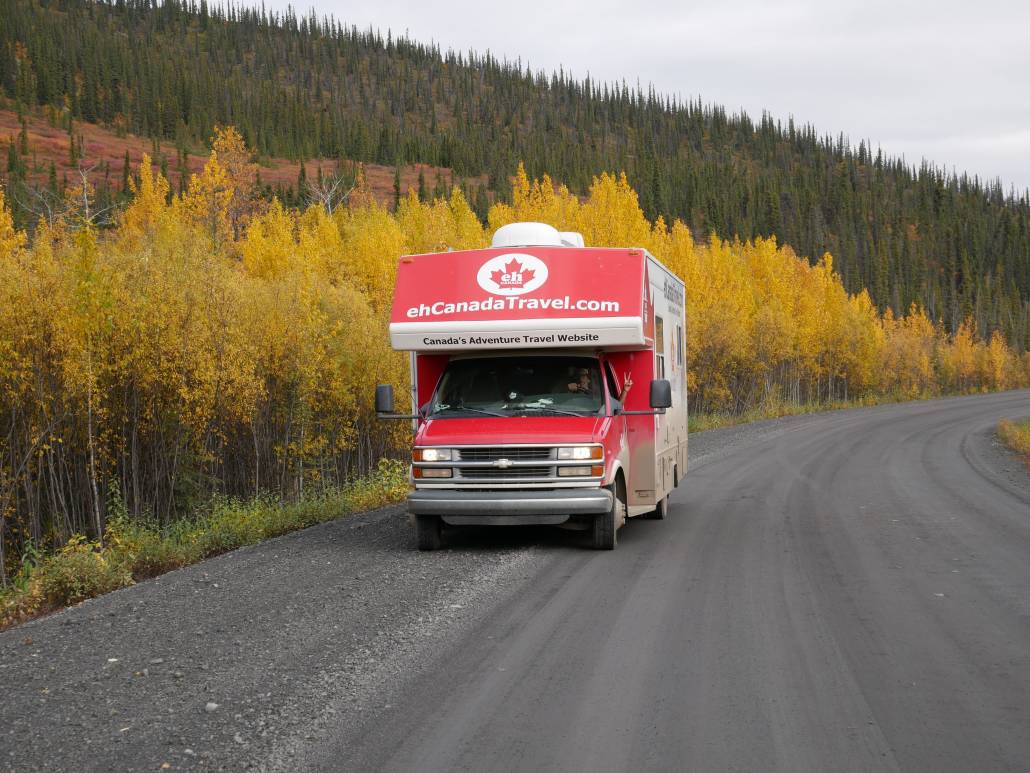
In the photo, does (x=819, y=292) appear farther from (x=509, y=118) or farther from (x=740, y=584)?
(x=509, y=118)

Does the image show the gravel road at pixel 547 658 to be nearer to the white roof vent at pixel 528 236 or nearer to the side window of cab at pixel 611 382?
the side window of cab at pixel 611 382

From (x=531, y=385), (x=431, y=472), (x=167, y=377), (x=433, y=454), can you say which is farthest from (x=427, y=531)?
(x=167, y=377)

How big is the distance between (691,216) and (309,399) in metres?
120

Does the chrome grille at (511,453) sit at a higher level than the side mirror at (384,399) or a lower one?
lower

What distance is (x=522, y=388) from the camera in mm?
10438

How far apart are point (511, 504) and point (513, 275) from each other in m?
2.62

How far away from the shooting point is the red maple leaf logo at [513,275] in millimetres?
10328

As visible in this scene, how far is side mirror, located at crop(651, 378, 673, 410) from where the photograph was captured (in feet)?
32.4

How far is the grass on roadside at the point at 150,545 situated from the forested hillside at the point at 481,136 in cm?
8395

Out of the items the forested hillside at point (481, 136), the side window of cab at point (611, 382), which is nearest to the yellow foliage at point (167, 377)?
the side window of cab at point (611, 382)

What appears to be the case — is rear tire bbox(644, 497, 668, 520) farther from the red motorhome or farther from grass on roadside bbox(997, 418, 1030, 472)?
grass on roadside bbox(997, 418, 1030, 472)

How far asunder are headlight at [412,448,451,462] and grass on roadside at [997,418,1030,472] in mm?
15677

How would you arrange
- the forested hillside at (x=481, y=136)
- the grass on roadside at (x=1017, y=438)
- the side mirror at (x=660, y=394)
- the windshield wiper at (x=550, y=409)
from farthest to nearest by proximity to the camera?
the forested hillside at (x=481, y=136) → the grass on roadside at (x=1017, y=438) → the windshield wiper at (x=550, y=409) → the side mirror at (x=660, y=394)

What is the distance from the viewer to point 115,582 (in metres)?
9.07
